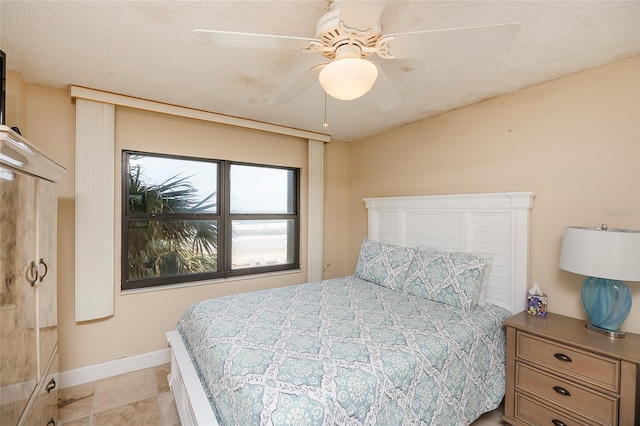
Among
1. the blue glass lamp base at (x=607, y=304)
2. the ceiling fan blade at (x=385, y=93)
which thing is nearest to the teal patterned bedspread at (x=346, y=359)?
the blue glass lamp base at (x=607, y=304)

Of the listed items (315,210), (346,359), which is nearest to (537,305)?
(346,359)

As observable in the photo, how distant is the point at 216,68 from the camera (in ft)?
6.57

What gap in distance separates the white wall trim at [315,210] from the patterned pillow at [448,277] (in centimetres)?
143

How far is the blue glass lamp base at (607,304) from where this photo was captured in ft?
5.51

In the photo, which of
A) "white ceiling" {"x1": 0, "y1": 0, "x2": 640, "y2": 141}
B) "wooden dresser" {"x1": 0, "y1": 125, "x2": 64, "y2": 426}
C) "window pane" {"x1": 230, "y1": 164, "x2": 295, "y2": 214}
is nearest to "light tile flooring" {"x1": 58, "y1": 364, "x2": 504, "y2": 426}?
"wooden dresser" {"x1": 0, "y1": 125, "x2": 64, "y2": 426}

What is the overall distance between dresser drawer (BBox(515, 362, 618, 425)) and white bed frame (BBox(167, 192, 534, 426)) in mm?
523

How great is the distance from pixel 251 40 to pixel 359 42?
487 millimetres

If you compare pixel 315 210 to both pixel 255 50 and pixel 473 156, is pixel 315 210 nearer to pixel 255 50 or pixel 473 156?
pixel 473 156

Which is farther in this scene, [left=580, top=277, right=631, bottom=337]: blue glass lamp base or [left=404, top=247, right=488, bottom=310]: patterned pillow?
[left=404, top=247, right=488, bottom=310]: patterned pillow

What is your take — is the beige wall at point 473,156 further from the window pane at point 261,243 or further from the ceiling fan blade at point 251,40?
the ceiling fan blade at point 251,40

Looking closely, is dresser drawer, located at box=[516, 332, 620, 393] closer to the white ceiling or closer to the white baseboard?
the white ceiling

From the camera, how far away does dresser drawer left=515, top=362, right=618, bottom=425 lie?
1.53 m

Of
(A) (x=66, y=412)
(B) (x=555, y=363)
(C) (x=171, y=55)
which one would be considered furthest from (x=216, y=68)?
(B) (x=555, y=363)

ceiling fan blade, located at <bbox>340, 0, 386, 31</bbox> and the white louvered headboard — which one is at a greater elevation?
ceiling fan blade, located at <bbox>340, 0, 386, 31</bbox>
